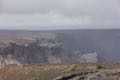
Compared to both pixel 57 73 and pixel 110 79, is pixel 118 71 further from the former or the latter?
pixel 57 73

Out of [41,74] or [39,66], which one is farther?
[39,66]

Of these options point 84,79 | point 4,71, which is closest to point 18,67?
point 4,71

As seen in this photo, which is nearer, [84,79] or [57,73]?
[84,79]

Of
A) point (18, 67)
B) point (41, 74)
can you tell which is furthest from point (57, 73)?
point (18, 67)

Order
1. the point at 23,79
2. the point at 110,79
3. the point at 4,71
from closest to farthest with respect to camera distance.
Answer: the point at 110,79
the point at 23,79
the point at 4,71

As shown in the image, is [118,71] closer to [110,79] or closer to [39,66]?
[110,79]

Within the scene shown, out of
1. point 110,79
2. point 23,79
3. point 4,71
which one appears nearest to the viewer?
point 110,79
